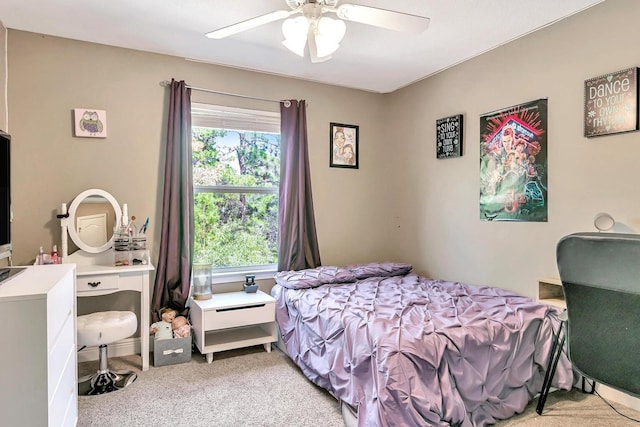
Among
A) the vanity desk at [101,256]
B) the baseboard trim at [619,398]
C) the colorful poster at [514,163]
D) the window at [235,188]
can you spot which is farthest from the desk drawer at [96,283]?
the baseboard trim at [619,398]

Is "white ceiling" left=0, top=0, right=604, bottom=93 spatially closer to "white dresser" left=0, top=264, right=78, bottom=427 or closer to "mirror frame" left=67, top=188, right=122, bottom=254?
"mirror frame" left=67, top=188, right=122, bottom=254

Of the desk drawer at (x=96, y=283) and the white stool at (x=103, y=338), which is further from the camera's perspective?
the desk drawer at (x=96, y=283)

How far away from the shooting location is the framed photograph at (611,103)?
Result: 2.18 meters

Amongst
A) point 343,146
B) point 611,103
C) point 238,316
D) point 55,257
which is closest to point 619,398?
point 611,103

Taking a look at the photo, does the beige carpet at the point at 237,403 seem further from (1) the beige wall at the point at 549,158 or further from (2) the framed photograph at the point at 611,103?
(2) the framed photograph at the point at 611,103

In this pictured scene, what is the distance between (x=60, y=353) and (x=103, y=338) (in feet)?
2.67

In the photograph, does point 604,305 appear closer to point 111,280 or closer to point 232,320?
point 232,320

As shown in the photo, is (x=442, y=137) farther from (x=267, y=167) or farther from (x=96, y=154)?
(x=96, y=154)

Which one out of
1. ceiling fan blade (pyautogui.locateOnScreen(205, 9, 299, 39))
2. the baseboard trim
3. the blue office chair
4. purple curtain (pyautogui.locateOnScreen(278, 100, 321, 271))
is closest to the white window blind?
purple curtain (pyautogui.locateOnScreen(278, 100, 321, 271))

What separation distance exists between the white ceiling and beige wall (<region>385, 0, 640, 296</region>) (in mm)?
175

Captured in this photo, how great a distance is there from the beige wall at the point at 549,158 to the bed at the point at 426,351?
0.44 metres

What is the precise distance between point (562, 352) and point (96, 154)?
3459mm

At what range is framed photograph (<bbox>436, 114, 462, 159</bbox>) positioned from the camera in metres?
3.29

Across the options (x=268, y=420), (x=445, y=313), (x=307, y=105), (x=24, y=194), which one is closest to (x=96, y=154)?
(x=24, y=194)
